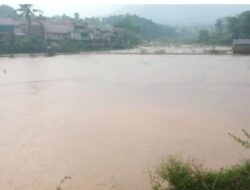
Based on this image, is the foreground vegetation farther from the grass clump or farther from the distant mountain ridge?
the distant mountain ridge

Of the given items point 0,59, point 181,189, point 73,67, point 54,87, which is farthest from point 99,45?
point 181,189

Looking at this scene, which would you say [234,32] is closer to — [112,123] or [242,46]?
[242,46]

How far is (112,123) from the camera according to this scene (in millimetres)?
7824

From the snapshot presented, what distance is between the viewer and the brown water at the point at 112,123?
5215 millimetres

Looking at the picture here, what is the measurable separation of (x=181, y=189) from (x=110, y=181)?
128cm

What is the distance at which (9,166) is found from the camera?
546 centimetres

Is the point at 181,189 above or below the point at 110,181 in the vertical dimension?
above

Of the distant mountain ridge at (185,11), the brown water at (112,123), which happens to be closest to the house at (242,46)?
the brown water at (112,123)

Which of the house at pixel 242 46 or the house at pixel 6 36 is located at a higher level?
the house at pixel 6 36

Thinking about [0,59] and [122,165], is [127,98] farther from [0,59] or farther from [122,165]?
[0,59]

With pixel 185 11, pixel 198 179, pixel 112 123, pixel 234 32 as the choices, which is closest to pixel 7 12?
pixel 234 32

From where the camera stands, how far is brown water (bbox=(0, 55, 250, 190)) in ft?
17.1

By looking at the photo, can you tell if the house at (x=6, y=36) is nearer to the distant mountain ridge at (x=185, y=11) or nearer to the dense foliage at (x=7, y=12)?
the dense foliage at (x=7, y=12)

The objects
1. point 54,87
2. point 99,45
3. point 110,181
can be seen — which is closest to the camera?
point 110,181
